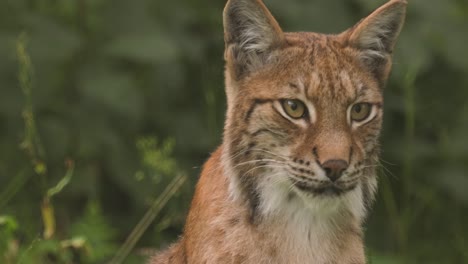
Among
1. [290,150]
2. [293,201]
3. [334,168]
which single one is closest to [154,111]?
[293,201]

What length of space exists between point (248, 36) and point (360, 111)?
0.68m

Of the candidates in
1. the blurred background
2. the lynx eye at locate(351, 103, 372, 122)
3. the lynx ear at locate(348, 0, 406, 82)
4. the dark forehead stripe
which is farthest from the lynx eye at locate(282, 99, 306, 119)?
the blurred background

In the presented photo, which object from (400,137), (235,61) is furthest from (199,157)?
(235,61)

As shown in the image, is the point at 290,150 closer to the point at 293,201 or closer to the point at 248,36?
the point at 293,201

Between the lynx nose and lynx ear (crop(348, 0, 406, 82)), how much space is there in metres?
0.72

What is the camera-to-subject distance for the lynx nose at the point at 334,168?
5.42 metres

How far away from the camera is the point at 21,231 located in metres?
7.64

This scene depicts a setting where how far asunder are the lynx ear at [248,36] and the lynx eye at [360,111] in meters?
0.49

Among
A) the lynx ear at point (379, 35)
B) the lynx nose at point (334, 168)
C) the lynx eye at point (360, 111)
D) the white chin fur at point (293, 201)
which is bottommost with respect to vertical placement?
the white chin fur at point (293, 201)

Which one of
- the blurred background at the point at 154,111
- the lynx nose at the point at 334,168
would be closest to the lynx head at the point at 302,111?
the lynx nose at the point at 334,168

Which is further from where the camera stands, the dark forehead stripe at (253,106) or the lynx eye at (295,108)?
the dark forehead stripe at (253,106)

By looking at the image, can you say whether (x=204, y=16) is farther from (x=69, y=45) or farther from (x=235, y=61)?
(x=235, y=61)

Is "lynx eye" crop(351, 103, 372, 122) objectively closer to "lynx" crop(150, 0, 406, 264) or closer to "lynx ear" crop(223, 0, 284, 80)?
"lynx" crop(150, 0, 406, 264)

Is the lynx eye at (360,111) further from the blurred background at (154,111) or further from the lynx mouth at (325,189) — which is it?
the blurred background at (154,111)
